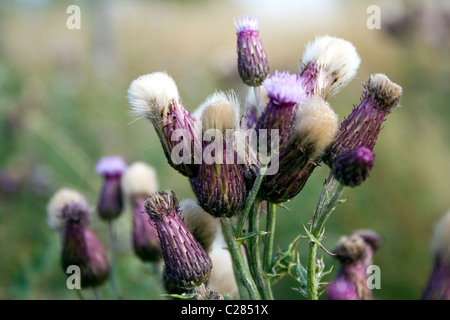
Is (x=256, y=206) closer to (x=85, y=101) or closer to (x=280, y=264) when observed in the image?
(x=280, y=264)

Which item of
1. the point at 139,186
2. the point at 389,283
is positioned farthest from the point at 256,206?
the point at 389,283

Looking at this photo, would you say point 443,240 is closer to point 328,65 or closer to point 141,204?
point 328,65


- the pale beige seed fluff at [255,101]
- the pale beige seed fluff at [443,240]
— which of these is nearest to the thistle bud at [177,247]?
the pale beige seed fluff at [255,101]

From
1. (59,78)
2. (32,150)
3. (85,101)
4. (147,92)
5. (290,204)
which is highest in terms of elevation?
(59,78)

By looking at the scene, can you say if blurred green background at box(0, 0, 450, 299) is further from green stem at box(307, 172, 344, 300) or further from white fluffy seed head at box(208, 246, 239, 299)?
green stem at box(307, 172, 344, 300)
